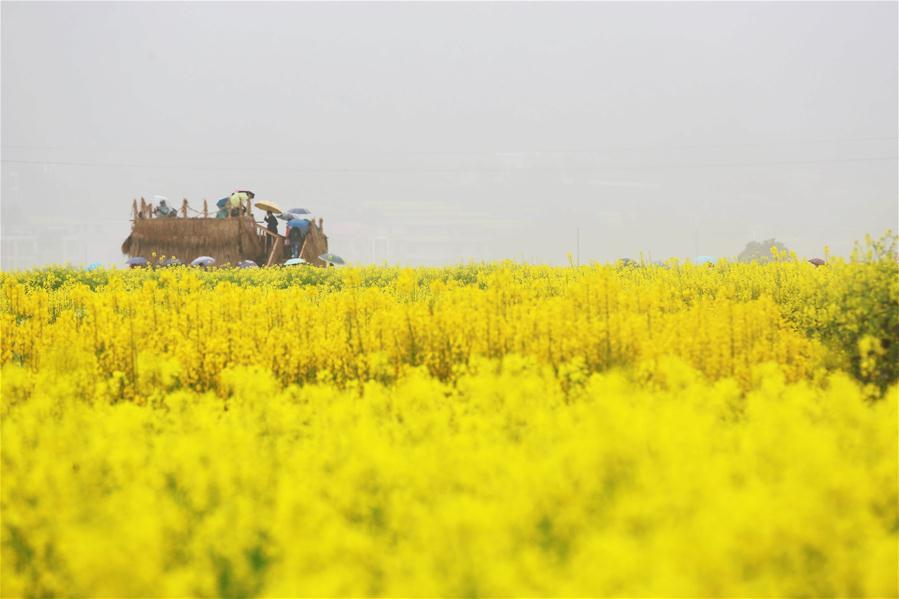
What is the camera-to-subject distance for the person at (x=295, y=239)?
1140 inches

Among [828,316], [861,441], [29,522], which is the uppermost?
[828,316]

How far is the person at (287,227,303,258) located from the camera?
95.0 feet

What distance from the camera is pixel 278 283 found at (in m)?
13.7

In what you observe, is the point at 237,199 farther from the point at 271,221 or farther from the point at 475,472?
the point at 475,472

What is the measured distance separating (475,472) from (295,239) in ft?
89.6

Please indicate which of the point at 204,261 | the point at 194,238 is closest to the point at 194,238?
the point at 194,238

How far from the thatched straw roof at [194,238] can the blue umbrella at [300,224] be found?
219cm

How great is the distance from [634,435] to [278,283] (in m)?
11.6

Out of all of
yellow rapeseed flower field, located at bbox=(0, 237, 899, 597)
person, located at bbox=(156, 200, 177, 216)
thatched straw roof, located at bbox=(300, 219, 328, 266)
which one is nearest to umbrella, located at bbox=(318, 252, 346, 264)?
thatched straw roof, located at bbox=(300, 219, 328, 266)

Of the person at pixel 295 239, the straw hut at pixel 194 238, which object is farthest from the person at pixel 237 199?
the person at pixel 295 239

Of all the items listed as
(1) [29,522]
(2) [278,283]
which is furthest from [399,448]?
(2) [278,283]

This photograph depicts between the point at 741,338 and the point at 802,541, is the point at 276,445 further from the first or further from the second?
the point at 741,338

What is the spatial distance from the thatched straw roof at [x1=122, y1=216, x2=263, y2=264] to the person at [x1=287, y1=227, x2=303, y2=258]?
2353 mm

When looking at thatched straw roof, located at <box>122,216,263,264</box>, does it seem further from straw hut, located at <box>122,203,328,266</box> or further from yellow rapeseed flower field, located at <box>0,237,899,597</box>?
yellow rapeseed flower field, located at <box>0,237,899,597</box>
